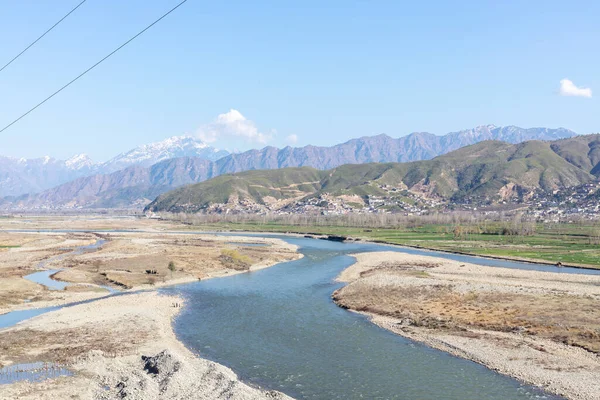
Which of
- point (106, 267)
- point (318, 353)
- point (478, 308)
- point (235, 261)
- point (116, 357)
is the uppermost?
point (235, 261)

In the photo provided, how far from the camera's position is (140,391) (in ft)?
91.3

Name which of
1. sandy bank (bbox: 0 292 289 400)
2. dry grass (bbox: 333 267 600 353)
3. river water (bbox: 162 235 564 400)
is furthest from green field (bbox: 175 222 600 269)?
sandy bank (bbox: 0 292 289 400)

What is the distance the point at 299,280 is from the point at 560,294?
35.8m

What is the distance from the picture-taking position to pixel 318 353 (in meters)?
36.7

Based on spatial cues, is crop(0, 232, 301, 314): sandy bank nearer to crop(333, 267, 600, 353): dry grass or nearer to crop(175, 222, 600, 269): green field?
crop(333, 267, 600, 353): dry grass

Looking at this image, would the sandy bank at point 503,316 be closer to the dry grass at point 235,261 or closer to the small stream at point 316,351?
the small stream at point 316,351

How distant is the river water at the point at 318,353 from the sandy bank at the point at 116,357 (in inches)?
94.5

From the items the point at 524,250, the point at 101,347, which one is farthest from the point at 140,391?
the point at 524,250

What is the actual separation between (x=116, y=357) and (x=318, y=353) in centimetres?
1547

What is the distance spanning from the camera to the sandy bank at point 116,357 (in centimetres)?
2813

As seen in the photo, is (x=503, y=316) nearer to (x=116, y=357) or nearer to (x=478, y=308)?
(x=478, y=308)

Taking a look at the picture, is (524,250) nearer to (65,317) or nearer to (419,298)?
(419,298)

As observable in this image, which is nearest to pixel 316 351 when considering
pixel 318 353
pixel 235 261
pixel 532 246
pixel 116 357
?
pixel 318 353

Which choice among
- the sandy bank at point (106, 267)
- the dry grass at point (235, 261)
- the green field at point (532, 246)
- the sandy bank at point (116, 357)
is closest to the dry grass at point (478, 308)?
the sandy bank at point (116, 357)
